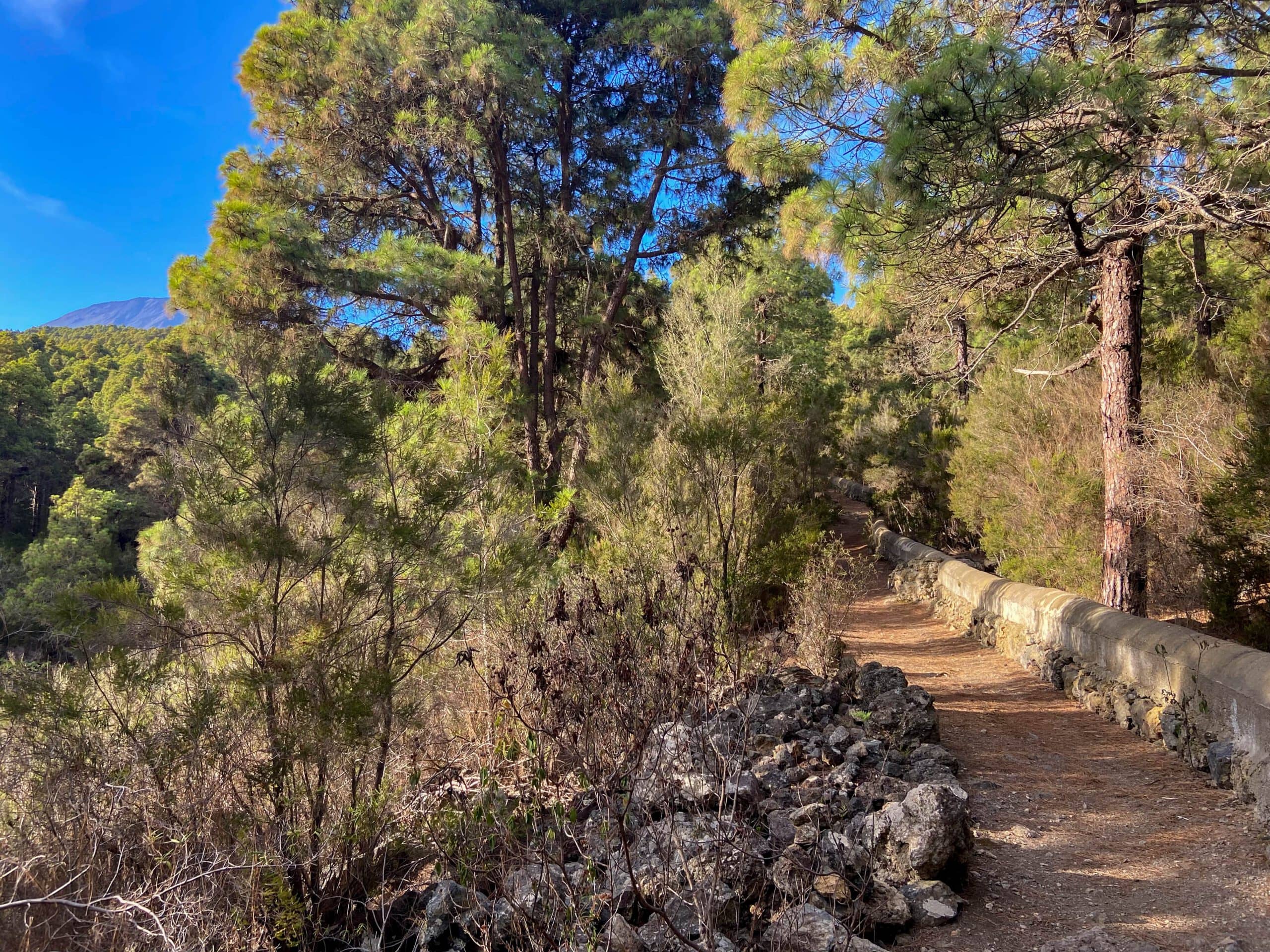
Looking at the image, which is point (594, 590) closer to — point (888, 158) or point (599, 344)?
point (888, 158)

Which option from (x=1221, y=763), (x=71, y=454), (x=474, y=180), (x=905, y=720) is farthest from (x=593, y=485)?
(x=71, y=454)

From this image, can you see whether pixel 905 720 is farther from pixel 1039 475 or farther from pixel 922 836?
pixel 1039 475

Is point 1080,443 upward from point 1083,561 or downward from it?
upward

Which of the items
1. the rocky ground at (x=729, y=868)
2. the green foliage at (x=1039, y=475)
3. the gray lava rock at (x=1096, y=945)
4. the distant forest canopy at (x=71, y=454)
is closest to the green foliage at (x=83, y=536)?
the distant forest canopy at (x=71, y=454)

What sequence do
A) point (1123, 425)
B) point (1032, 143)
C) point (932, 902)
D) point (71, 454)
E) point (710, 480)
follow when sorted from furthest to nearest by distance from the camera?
point (71, 454) → point (710, 480) → point (1123, 425) → point (1032, 143) → point (932, 902)

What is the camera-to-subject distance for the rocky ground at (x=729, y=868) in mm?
2516

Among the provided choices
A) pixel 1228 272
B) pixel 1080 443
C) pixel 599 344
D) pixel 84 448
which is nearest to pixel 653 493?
pixel 1080 443

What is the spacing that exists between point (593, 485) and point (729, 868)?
4.50 metres

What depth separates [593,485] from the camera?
702cm

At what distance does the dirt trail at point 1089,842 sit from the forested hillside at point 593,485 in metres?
0.30

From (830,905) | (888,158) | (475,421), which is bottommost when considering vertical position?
(830,905)

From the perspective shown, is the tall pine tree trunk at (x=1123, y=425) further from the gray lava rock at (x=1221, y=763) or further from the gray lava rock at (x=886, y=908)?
the gray lava rock at (x=886, y=908)

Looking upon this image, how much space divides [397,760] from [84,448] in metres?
31.3

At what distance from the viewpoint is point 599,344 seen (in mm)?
11984
